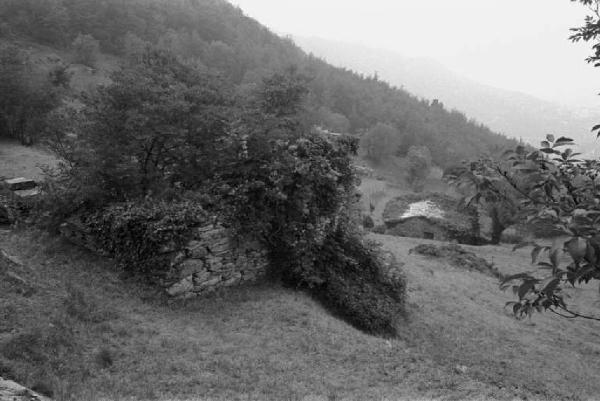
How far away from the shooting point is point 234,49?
253ft

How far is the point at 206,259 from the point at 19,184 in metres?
8.07

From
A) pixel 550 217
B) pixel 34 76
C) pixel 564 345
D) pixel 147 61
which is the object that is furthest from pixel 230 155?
pixel 34 76

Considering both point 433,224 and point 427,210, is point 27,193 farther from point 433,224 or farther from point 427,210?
point 427,210

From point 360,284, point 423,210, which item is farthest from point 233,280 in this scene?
point 423,210

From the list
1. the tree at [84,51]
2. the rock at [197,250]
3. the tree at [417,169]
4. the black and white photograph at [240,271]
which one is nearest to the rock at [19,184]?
the black and white photograph at [240,271]

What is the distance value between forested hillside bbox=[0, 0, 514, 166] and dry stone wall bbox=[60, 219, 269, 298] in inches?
1404

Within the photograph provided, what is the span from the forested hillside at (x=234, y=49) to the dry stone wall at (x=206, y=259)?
35.7m

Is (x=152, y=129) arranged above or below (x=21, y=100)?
above

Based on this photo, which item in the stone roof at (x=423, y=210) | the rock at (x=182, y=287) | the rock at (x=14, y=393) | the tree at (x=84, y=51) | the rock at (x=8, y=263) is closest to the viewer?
the rock at (x=14, y=393)

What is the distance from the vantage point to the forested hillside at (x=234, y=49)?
2264 inches

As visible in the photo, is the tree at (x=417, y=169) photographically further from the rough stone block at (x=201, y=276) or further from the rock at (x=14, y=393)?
the rock at (x=14, y=393)

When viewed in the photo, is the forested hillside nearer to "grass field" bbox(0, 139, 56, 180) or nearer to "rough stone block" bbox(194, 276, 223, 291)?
"grass field" bbox(0, 139, 56, 180)

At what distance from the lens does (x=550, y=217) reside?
3.11 m

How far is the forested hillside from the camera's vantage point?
5750 cm
